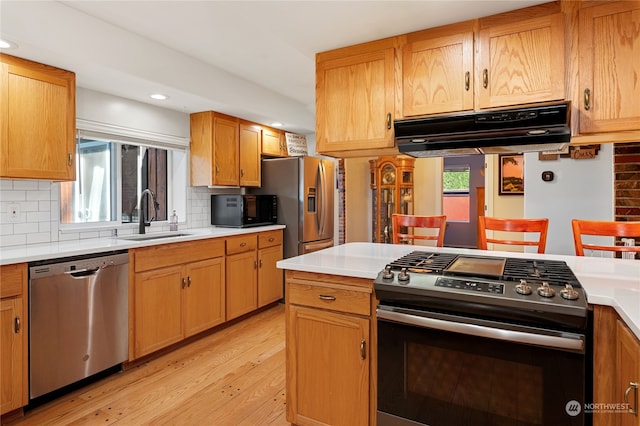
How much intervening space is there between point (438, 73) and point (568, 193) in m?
2.06

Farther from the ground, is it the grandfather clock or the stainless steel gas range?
the grandfather clock

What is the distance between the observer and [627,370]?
1.14 meters

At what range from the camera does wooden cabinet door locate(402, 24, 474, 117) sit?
2.00 metres

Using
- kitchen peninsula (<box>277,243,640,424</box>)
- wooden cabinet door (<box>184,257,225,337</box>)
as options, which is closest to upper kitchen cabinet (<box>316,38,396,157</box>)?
kitchen peninsula (<box>277,243,640,424</box>)

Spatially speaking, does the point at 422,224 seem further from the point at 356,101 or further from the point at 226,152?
the point at 226,152

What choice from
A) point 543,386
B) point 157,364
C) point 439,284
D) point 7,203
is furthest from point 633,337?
point 7,203

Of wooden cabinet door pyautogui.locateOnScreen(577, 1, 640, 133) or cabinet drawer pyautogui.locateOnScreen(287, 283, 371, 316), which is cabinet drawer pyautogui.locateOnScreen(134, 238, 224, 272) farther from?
wooden cabinet door pyautogui.locateOnScreen(577, 1, 640, 133)

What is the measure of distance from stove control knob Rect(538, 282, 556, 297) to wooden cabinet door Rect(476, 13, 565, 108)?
1.01 meters

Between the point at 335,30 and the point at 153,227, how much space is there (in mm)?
2454

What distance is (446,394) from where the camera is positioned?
4.81ft

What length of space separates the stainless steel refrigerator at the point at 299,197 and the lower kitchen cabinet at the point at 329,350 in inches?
92.3

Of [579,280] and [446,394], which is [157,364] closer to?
[446,394]

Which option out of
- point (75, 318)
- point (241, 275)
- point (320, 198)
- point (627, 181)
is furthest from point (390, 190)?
point (75, 318)

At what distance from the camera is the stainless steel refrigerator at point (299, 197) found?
4.18 metres
